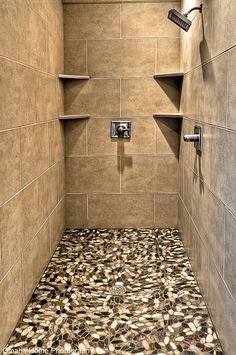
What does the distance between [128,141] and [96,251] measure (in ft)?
3.45

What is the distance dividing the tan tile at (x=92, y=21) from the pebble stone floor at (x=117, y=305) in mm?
1775

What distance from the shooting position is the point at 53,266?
9.64 feet

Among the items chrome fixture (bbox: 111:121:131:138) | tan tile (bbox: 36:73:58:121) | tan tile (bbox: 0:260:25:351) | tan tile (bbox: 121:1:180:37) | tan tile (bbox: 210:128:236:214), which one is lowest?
tan tile (bbox: 0:260:25:351)

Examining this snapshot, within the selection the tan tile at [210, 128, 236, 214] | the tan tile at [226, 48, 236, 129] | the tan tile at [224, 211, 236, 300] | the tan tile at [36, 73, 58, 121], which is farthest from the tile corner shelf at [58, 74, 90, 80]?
the tan tile at [224, 211, 236, 300]

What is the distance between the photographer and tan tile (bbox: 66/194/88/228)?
12.3 ft

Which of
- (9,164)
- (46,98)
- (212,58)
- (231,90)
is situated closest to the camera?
(231,90)

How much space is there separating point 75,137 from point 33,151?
1.18 meters

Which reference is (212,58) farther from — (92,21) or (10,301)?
(92,21)

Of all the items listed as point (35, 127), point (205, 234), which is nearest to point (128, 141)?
point (35, 127)

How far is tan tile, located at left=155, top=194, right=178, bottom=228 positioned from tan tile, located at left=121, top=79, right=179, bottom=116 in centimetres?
77

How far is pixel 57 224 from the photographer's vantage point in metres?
3.36

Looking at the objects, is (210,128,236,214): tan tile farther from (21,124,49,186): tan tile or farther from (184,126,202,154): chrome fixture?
(21,124,49,186): tan tile

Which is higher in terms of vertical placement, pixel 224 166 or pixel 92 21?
pixel 92 21

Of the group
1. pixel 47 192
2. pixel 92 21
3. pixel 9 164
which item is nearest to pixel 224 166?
pixel 9 164
